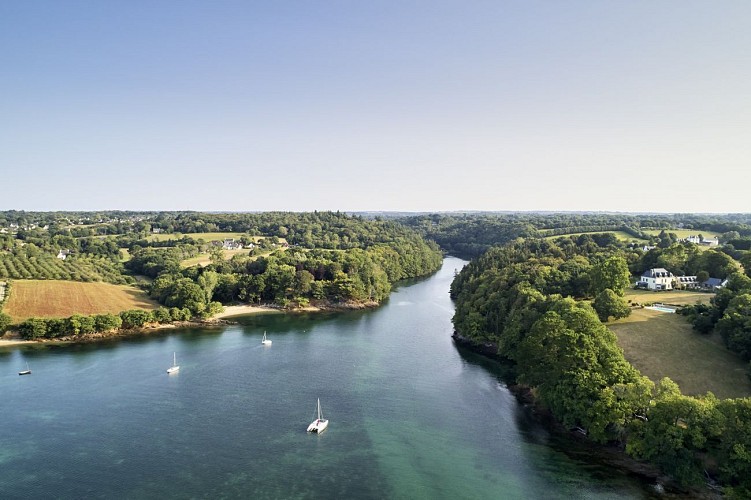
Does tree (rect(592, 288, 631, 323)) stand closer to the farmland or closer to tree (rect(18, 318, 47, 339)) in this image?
tree (rect(18, 318, 47, 339))

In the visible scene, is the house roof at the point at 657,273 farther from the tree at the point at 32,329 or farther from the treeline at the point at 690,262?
the tree at the point at 32,329

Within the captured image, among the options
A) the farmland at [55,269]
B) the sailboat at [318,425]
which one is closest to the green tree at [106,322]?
the farmland at [55,269]

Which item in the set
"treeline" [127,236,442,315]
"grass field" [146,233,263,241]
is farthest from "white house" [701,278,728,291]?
"grass field" [146,233,263,241]

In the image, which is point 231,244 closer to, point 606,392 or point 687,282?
point 687,282

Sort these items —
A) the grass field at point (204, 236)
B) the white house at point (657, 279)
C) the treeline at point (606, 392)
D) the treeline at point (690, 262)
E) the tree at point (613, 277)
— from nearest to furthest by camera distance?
the treeline at point (606, 392) → the tree at point (613, 277) → the white house at point (657, 279) → the treeline at point (690, 262) → the grass field at point (204, 236)

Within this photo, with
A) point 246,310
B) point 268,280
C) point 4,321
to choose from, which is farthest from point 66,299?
point 268,280

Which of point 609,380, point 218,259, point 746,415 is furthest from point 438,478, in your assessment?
point 218,259

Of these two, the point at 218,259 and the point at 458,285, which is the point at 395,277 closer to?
the point at 458,285
